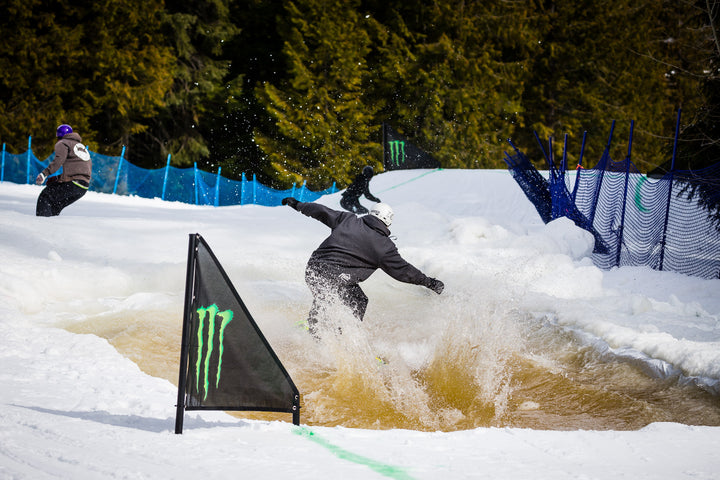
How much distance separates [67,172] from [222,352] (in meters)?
8.60

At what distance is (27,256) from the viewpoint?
9.62 metres

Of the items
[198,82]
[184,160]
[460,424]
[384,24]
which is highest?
[384,24]

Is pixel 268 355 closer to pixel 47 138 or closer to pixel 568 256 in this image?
pixel 568 256

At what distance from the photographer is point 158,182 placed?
75.2ft

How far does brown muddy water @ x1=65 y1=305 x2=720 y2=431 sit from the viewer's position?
565 cm

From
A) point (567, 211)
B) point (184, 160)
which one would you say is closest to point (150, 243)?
point (567, 211)

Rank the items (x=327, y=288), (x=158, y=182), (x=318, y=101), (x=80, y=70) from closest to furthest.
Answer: (x=327, y=288) < (x=158, y=182) < (x=80, y=70) < (x=318, y=101)

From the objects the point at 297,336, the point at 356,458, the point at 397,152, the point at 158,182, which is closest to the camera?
the point at 356,458

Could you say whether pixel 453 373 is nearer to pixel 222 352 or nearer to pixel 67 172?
pixel 222 352

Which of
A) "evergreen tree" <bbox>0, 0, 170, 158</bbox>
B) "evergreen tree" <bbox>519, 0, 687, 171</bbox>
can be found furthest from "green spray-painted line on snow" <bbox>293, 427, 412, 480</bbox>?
"evergreen tree" <bbox>519, 0, 687, 171</bbox>

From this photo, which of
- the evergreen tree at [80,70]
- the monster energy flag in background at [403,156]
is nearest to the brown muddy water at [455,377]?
the monster energy flag in background at [403,156]

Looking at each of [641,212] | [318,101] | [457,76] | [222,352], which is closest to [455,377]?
[222,352]

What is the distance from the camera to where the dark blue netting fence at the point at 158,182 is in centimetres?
2118

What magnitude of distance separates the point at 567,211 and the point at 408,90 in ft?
72.1
